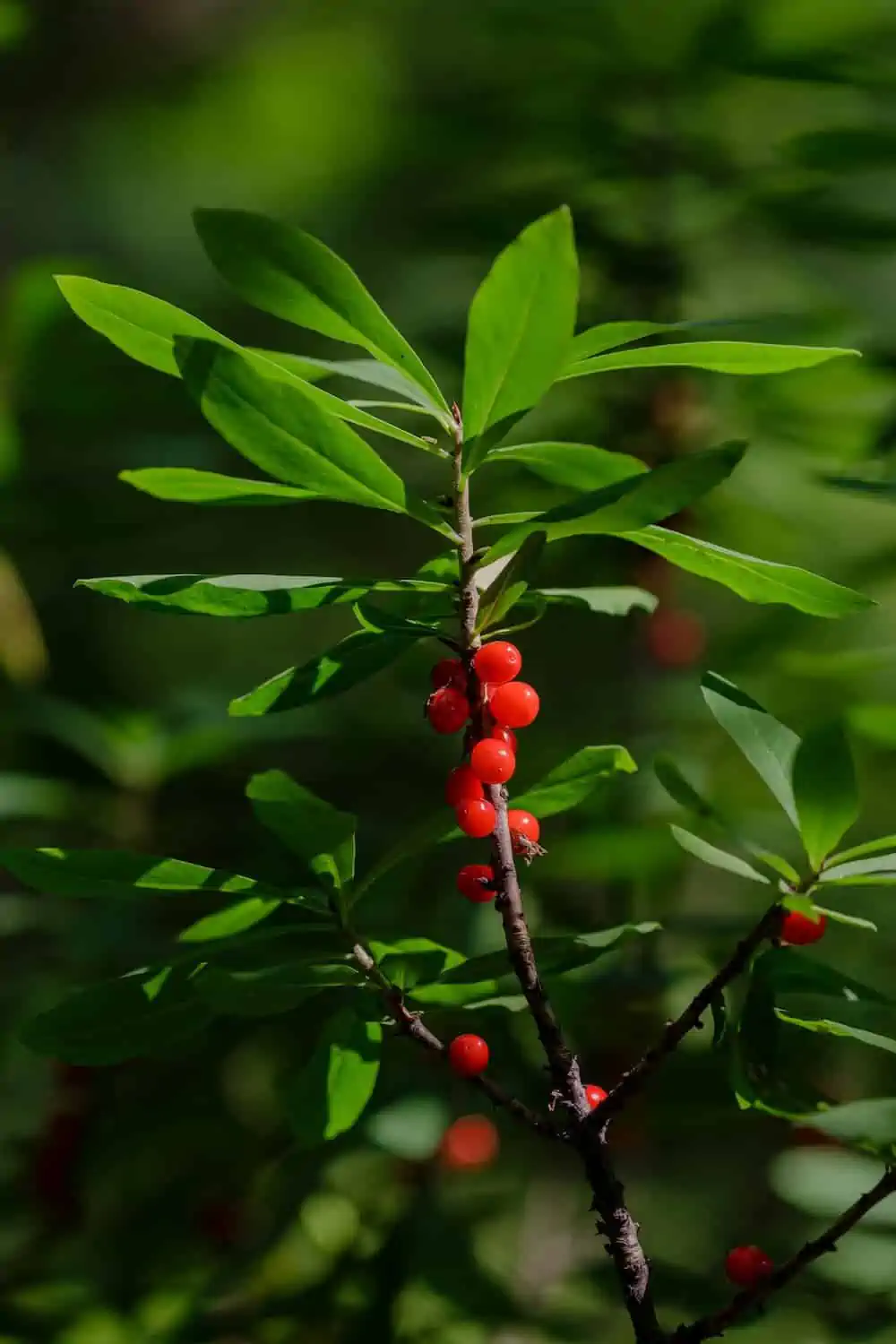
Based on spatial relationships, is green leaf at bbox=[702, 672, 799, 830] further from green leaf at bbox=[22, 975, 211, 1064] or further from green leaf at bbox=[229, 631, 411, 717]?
green leaf at bbox=[22, 975, 211, 1064]

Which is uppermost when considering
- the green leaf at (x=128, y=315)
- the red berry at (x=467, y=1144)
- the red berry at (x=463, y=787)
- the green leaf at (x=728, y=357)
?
the green leaf at (x=128, y=315)

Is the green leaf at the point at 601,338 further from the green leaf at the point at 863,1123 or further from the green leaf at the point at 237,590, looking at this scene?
the green leaf at the point at 863,1123

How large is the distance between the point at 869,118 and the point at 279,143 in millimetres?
1856

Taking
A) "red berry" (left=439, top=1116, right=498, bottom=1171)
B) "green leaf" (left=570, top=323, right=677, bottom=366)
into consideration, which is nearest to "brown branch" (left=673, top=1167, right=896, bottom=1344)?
"green leaf" (left=570, top=323, right=677, bottom=366)

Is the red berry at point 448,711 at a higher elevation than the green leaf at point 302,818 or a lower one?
higher

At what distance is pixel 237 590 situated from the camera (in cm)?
44

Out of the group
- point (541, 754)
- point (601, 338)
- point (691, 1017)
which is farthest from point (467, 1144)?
point (601, 338)

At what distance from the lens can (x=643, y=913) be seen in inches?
38.0

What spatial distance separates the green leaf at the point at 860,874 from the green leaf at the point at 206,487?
0.77ft

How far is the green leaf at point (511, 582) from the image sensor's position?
16.7 inches

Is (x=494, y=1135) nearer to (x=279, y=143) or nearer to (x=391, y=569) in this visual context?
(x=391, y=569)

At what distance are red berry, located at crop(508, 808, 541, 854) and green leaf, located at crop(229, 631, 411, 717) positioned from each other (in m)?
0.09

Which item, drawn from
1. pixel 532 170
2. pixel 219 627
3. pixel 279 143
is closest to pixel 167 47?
pixel 279 143

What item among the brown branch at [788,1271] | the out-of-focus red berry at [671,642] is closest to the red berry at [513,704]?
the brown branch at [788,1271]
